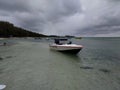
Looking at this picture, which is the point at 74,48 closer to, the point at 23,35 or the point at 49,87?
the point at 49,87

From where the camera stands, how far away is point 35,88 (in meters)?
6.62

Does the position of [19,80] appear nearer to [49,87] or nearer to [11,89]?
[11,89]

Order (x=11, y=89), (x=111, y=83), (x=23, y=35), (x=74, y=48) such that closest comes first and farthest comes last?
(x=11, y=89), (x=111, y=83), (x=74, y=48), (x=23, y=35)

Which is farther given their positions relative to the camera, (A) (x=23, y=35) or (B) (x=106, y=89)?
(A) (x=23, y=35)

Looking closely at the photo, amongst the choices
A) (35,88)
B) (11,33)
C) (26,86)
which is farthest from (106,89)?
(11,33)

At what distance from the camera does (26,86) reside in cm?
688

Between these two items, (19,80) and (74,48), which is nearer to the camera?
(19,80)

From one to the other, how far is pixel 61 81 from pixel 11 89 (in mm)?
2918

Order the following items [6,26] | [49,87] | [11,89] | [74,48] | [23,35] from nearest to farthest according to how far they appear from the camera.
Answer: [11,89], [49,87], [74,48], [6,26], [23,35]

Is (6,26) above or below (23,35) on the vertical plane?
above

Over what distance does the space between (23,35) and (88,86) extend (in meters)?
172

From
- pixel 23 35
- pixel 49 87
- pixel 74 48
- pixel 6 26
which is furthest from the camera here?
pixel 23 35

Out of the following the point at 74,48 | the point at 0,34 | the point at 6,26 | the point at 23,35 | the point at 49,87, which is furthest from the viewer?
the point at 23,35

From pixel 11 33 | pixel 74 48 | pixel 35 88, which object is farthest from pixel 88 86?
pixel 11 33
